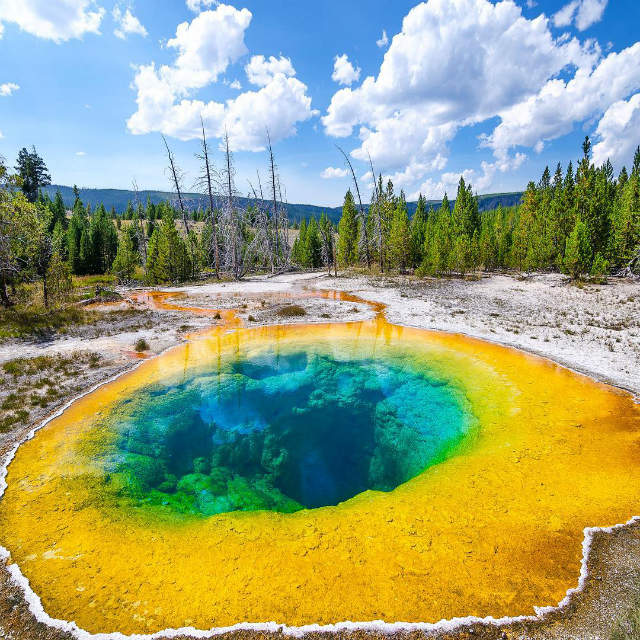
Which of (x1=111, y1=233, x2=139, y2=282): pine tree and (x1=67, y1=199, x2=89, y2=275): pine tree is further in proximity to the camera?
(x1=67, y1=199, x2=89, y2=275): pine tree

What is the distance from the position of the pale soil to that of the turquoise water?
9.71 ft

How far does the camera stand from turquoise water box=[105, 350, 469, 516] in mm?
8016

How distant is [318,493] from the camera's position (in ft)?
26.9

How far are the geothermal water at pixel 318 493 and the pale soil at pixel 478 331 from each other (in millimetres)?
324

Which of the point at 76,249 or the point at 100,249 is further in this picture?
the point at 100,249

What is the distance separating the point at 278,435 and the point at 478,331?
12656 millimetres

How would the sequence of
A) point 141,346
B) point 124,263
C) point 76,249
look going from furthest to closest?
point 76,249 < point 124,263 < point 141,346

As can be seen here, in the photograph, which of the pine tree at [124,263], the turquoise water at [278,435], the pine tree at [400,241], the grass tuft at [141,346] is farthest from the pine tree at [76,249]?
the turquoise water at [278,435]

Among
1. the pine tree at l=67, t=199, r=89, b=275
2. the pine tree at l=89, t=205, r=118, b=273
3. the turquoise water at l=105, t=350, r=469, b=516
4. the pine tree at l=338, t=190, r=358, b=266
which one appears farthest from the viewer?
the pine tree at l=338, t=190, r=358, b=266

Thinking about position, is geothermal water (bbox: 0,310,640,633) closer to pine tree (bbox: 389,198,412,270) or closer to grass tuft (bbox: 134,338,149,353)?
grass tuft (bbox: 134,338,149,353)

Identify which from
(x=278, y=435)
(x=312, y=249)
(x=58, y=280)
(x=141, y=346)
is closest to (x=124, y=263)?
(x=58, y=280)

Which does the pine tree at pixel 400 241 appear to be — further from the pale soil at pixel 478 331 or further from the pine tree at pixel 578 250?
the pine tree at pixel 578 250

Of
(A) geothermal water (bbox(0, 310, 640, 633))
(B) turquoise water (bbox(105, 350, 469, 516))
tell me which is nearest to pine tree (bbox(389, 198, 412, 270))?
(A) geothermal water (bbox(0, 310, 640, 633))

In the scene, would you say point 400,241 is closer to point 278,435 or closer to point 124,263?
point 124,263
